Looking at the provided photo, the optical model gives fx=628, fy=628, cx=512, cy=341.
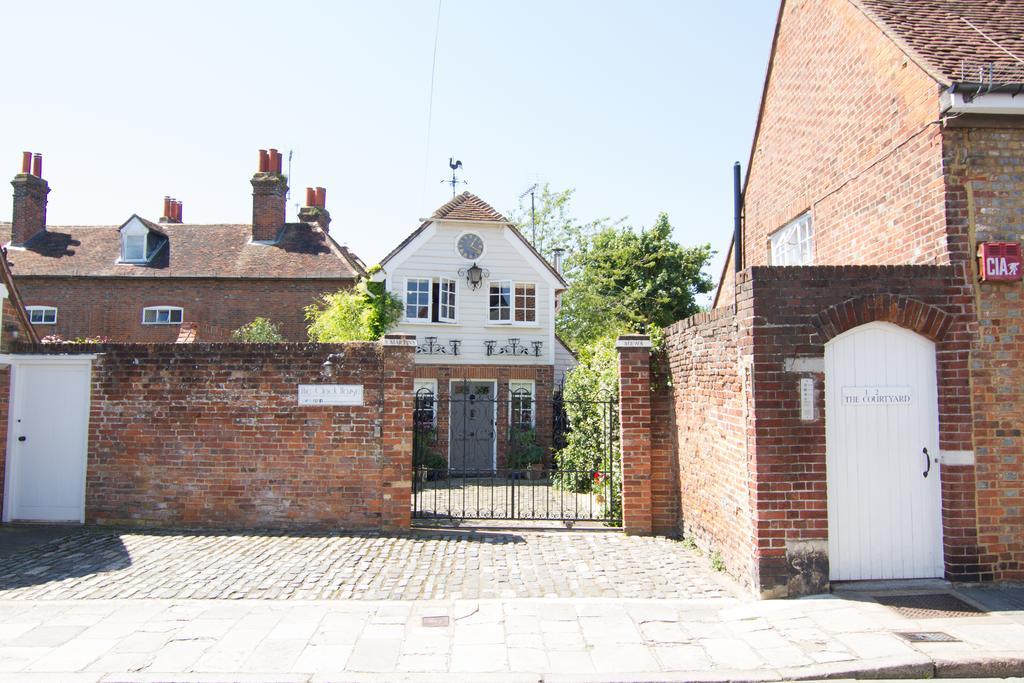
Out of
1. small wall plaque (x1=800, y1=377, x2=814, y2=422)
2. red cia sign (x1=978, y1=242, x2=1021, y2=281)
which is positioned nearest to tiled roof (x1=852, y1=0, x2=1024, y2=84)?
red cia sign (x1=978, y1=242, x2=1021, y2=281)

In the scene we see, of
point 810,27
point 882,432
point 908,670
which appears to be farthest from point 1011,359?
point 810,27

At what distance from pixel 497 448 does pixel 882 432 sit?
11399 mm

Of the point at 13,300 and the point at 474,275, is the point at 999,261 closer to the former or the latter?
the point at 13,300

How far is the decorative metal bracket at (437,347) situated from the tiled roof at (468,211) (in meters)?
3.42

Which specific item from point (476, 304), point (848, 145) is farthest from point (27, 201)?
point (848, 145)

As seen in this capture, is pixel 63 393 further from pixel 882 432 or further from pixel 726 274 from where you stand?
pixel 726 274

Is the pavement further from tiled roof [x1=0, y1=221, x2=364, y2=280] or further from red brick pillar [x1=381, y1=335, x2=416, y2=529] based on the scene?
tiled roof [x1=0, y1=221, x2=364, y2=280]

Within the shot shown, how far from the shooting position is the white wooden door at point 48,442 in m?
8.97

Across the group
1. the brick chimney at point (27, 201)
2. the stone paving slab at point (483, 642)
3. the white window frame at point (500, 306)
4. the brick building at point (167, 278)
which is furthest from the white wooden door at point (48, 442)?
the brick chimney at point (27, 201)

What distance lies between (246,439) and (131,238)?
1744 cm

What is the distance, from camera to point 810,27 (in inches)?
383

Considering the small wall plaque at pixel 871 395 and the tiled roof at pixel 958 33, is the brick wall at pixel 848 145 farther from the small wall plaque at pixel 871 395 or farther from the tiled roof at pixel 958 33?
the small wall plaque at pixel 871 395

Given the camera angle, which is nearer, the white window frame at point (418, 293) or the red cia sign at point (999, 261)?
the red cia sign at point (999, 261)

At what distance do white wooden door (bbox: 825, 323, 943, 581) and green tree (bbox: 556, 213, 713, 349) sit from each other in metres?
22.2
